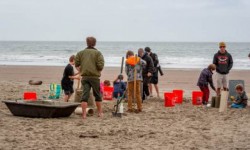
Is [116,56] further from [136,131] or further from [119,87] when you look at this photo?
[136,131]

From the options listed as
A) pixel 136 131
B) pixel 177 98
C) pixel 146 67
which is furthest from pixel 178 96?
pixel 136 131

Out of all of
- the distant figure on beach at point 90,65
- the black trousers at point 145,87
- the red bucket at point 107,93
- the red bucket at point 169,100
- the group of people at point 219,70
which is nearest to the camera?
the distant figure on beach at point 90,65

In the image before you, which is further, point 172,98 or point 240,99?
point 172,98

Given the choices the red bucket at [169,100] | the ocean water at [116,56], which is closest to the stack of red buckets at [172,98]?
the red bucket at [169,100]

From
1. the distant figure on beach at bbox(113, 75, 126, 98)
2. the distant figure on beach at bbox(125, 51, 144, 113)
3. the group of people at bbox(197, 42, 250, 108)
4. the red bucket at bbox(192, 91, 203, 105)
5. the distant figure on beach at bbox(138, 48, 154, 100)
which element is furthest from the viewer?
the distant figure on beach at bbox(113, 75, 126, 98)

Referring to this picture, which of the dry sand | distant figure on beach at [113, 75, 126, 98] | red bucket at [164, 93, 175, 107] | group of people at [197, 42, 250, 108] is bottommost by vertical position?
the dry sand

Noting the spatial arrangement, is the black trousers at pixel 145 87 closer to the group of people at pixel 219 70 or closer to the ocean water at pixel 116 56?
the group of people at pixel 219 70

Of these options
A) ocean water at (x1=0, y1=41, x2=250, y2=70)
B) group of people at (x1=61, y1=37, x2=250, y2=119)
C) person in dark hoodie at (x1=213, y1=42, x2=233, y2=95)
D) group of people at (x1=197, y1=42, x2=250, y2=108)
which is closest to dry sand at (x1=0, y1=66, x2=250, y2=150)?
group of people at (x1=61, y1=37, x2=250, y2=119)

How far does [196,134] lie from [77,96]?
4124 mm

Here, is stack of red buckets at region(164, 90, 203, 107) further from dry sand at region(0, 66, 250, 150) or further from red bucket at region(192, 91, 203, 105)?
dry sand at region(0, 66, 250, 150)

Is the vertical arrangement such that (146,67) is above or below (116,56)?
below

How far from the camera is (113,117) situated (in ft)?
38.8

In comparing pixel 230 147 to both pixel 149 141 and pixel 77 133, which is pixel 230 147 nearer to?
pixel 149 141

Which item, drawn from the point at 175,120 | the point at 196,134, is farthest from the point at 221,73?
the point at 196,134
